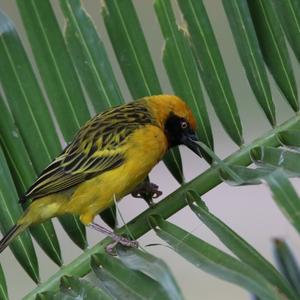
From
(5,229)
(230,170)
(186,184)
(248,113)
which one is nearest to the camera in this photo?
(230,170)

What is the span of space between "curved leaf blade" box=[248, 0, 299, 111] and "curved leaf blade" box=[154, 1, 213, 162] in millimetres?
208

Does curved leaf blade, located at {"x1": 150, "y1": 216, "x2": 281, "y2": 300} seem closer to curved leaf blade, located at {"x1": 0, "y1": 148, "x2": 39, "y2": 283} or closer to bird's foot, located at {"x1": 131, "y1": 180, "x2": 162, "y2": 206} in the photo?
curved leaf blade, located at {"x1": 0, "y1": 148, "x2": 39, "y2": 283}

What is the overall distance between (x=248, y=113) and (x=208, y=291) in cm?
218

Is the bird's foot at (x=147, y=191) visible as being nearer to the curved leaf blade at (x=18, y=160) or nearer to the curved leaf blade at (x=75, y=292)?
the curved leaf blade at (x=18, y=160)

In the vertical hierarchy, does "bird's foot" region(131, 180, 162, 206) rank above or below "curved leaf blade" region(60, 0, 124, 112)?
below

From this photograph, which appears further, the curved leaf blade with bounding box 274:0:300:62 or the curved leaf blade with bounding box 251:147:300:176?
the curved leaf blade with bounding box 274:0:300:62

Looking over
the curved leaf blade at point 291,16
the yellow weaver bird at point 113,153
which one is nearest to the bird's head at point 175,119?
the yellow weaver bird at point 113,153

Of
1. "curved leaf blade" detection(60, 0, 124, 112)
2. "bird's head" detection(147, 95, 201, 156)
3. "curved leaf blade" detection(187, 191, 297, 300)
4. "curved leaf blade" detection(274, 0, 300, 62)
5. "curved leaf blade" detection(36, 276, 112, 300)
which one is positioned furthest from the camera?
"bird's head" detection(147, 95, 201, 156)

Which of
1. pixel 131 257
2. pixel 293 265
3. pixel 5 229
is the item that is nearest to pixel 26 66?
pixel 5 229

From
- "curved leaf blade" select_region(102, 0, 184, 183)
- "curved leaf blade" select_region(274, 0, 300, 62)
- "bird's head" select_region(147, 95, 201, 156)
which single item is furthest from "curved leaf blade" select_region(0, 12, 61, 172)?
"curved leaf blade" select_region(274, 0, 300, 62)

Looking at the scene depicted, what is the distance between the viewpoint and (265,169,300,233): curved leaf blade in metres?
1.67

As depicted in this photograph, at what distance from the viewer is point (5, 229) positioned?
2.54 meters

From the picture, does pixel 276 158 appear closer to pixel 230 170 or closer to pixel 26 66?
pixel 230 170

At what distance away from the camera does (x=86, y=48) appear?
2596 millimetres
